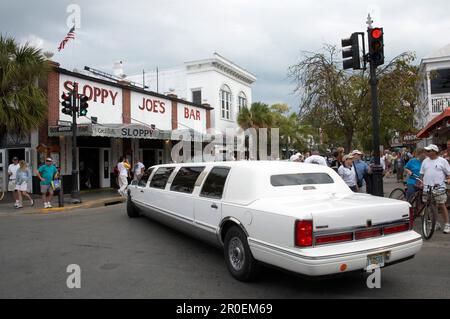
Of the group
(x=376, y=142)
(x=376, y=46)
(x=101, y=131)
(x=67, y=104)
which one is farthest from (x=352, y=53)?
(x=101, y=131)

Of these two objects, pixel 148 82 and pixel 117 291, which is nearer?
pixel 117 291

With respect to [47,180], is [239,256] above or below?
below

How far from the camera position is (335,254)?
3.83 m

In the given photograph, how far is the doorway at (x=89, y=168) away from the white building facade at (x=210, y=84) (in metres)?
10.1

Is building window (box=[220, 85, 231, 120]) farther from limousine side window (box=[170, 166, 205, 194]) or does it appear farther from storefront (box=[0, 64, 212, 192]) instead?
limousine side window (box=[170, 166, 205, 194])

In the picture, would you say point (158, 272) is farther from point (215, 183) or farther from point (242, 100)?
point (242, 100)

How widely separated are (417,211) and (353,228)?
444cm

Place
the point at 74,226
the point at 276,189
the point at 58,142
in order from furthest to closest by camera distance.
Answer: the point at 58,142
the point at 74,226
the point at 276,189

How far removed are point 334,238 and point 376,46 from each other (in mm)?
5812

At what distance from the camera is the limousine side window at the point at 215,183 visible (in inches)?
215

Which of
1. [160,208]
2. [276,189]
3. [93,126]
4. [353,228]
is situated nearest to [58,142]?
[93,126]

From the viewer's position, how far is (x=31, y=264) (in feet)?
18.4

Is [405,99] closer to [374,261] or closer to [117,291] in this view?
[374,261]

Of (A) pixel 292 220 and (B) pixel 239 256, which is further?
(B) pixel 239 256
